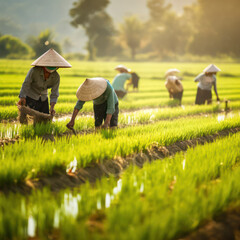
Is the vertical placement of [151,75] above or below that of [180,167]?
above

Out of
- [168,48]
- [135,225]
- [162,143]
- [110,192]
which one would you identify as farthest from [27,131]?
[168,48]

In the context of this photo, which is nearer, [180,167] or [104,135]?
[180,167]

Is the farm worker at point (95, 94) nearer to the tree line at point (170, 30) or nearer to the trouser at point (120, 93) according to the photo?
the trouser at point (120, 93)

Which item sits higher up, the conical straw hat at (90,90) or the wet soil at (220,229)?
the conical straw hat at (90,90)

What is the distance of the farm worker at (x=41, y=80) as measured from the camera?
389 centimetres

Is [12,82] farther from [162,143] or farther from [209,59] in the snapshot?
[209,59]

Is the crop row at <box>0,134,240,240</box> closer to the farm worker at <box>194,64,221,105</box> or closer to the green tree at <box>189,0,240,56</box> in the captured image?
the farm worker at <box>194,64,221,105</box>

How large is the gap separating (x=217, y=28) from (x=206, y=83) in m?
29.9

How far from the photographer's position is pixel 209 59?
126ft

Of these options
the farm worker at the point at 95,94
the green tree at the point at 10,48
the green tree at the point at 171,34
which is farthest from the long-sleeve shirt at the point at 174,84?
the green tree at the point at 171,34

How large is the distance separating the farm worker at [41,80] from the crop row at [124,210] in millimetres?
2227

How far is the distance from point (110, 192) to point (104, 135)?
1640mm

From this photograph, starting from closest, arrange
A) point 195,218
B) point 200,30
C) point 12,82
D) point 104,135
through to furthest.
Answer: point 195,218 < point 104,135 < point 12,82 < point 200,30

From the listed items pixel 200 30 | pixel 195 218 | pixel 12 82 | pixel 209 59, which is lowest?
pixel 195 218
